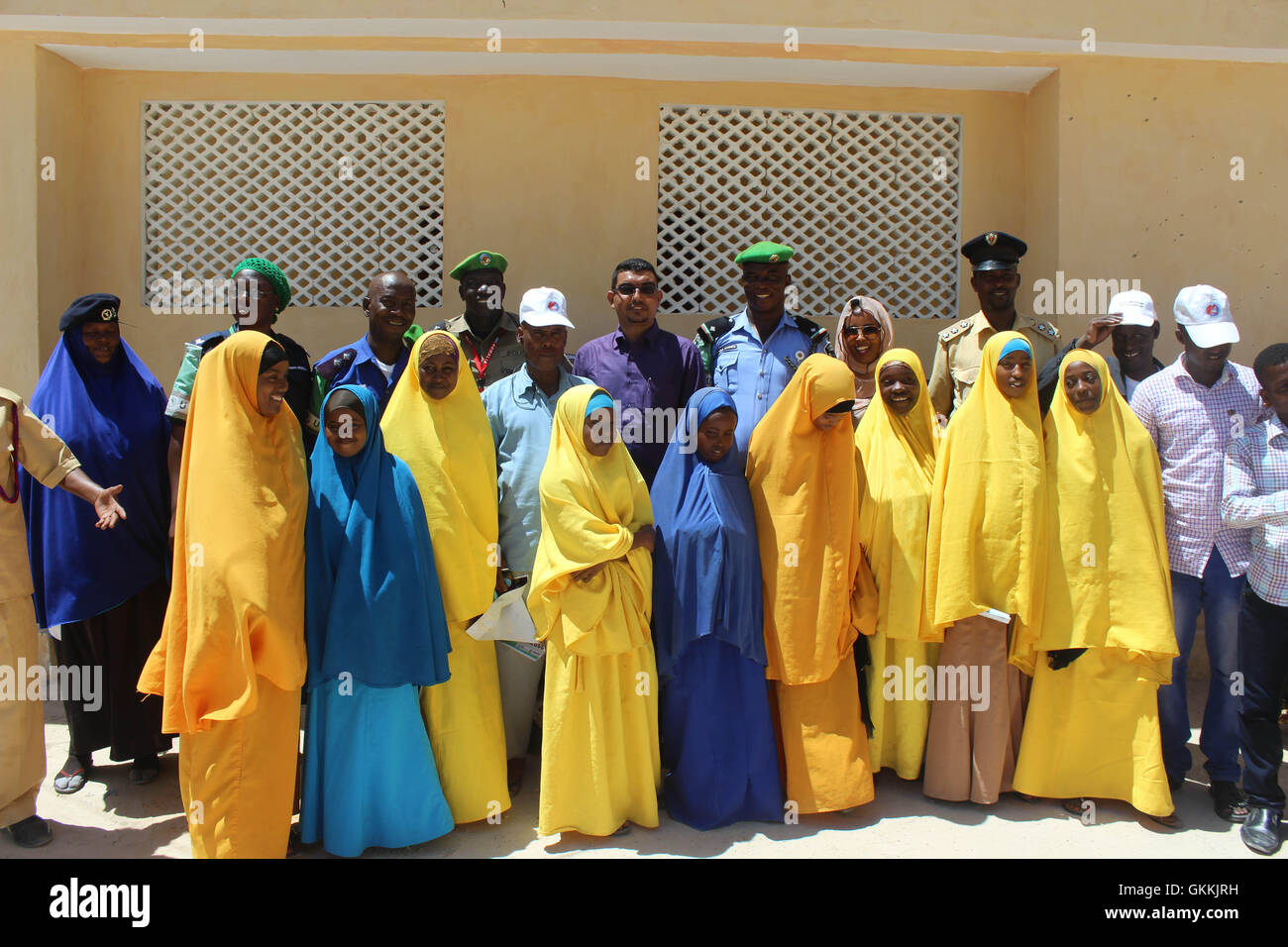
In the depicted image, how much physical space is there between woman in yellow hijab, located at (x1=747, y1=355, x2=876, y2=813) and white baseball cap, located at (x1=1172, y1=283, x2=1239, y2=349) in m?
1.55

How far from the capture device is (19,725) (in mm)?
3561

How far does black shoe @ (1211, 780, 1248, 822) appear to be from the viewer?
3.92m

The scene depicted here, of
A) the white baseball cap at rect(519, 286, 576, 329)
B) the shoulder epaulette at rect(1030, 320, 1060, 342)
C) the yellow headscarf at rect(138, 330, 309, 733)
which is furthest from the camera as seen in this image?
the shoulder epaulette at rect(1030, 320, 1060, 342)

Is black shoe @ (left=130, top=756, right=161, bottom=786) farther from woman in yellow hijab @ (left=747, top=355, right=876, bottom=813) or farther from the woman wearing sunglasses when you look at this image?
the woman wearing sunglasses

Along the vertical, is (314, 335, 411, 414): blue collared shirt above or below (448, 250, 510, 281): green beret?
below

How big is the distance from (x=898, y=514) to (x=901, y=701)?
2.65ft

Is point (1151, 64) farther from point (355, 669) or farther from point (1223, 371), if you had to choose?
point (355, 669)

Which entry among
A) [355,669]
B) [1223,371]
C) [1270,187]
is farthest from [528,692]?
[1270,187]

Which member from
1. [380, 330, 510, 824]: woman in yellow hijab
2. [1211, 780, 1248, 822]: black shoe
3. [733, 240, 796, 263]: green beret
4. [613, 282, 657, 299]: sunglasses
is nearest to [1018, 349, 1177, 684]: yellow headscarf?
[1211, 780, 1248, 822]: black shoe

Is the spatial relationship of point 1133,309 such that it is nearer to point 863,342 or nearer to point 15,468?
point 863,342

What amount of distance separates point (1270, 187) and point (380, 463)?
5558 millimetres

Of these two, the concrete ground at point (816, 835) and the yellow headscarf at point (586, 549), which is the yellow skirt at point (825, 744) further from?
the yellow headscarf at point (586, 549)

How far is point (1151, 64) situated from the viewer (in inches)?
224

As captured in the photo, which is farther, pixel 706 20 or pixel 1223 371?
pixel 706 20
